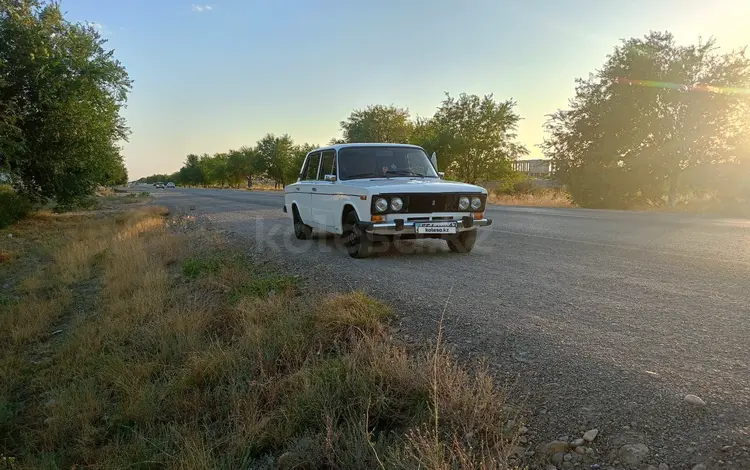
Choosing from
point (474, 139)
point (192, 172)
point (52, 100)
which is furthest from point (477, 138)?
point (192, 172)

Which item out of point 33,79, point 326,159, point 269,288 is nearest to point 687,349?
point 269,288

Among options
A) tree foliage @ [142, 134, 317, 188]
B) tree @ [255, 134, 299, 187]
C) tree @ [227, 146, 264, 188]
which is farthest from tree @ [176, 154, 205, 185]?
tree @ [255, 134, 299, 187]

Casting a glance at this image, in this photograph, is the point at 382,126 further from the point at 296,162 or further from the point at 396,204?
the point at 396,204

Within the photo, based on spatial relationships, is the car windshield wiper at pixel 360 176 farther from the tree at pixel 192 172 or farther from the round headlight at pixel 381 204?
the tree at pixel 192 172

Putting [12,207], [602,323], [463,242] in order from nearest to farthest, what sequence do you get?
[602,323]
[463,242]
[12,207]

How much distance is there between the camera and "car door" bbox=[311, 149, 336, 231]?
798 centimetres

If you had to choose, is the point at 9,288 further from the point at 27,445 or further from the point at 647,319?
the point at 647,319

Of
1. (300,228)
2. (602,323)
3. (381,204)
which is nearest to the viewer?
(602,323)

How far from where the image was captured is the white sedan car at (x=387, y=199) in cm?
661

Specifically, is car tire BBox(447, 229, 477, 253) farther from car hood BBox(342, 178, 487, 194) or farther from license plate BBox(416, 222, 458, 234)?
car hood BBox(342, 178, 487, 194)

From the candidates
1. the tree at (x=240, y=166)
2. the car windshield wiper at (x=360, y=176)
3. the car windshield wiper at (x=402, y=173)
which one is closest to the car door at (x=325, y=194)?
the car windshield wiper at (x=360, y=176)

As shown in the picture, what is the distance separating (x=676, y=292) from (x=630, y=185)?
19.3m

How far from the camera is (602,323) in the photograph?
3.80 m

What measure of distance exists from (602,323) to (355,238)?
4146 millimetres
